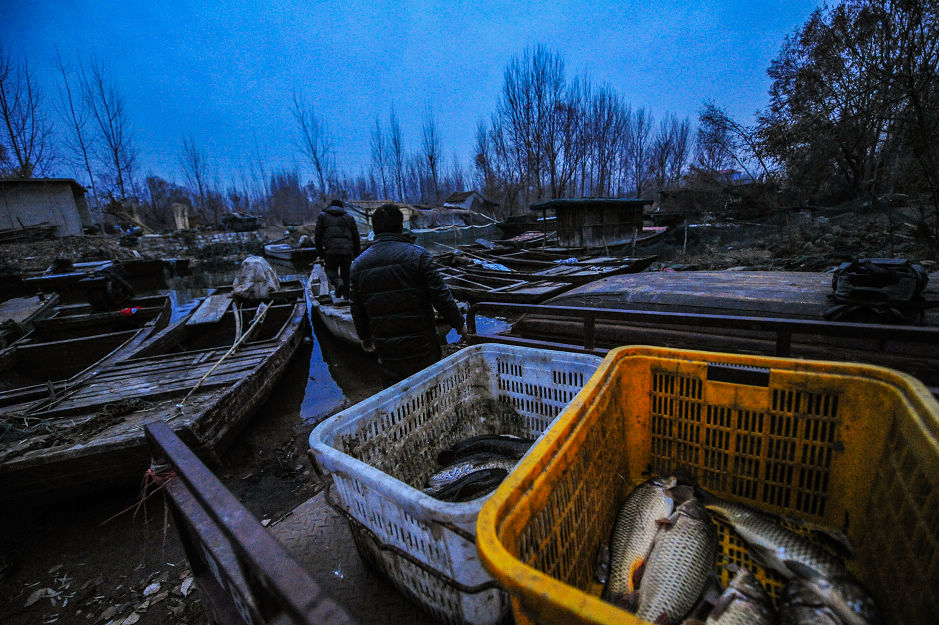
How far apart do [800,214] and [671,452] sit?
16.7 m

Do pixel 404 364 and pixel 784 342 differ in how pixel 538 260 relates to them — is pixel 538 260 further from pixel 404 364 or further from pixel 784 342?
pixel 784 342

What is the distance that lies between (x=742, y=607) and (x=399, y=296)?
9.04 ft

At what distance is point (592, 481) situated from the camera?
1382 mm

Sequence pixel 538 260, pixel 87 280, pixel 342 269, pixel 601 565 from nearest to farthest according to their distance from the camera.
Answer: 1. pixel 601 565
2. pixel 87 280
3. pixel 342 269
4. pixel 538 260

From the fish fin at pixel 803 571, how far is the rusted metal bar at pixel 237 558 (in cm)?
144

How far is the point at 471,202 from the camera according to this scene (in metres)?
36.4

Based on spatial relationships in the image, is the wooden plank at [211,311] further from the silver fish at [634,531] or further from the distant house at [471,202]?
the distant house at [471,202]

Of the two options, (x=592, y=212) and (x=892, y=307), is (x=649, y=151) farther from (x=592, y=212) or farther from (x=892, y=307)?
(x=892, y=307)

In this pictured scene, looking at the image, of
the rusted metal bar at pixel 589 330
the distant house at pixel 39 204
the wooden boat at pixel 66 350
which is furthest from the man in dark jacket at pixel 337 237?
the distant house at pixel 39 204

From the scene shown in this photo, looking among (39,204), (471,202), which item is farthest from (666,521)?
(471,202)

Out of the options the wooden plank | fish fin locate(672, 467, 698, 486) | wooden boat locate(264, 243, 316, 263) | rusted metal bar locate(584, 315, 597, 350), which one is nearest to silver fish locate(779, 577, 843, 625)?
fish fin locate(672, 467, 698, 486)

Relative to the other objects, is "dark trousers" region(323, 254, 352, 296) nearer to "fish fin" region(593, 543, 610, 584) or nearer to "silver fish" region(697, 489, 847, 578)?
"fish fin" region(593, 543, 610, 584)

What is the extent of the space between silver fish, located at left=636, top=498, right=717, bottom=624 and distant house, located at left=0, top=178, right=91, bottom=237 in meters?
30.9

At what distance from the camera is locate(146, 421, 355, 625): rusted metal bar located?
0.68 metres
